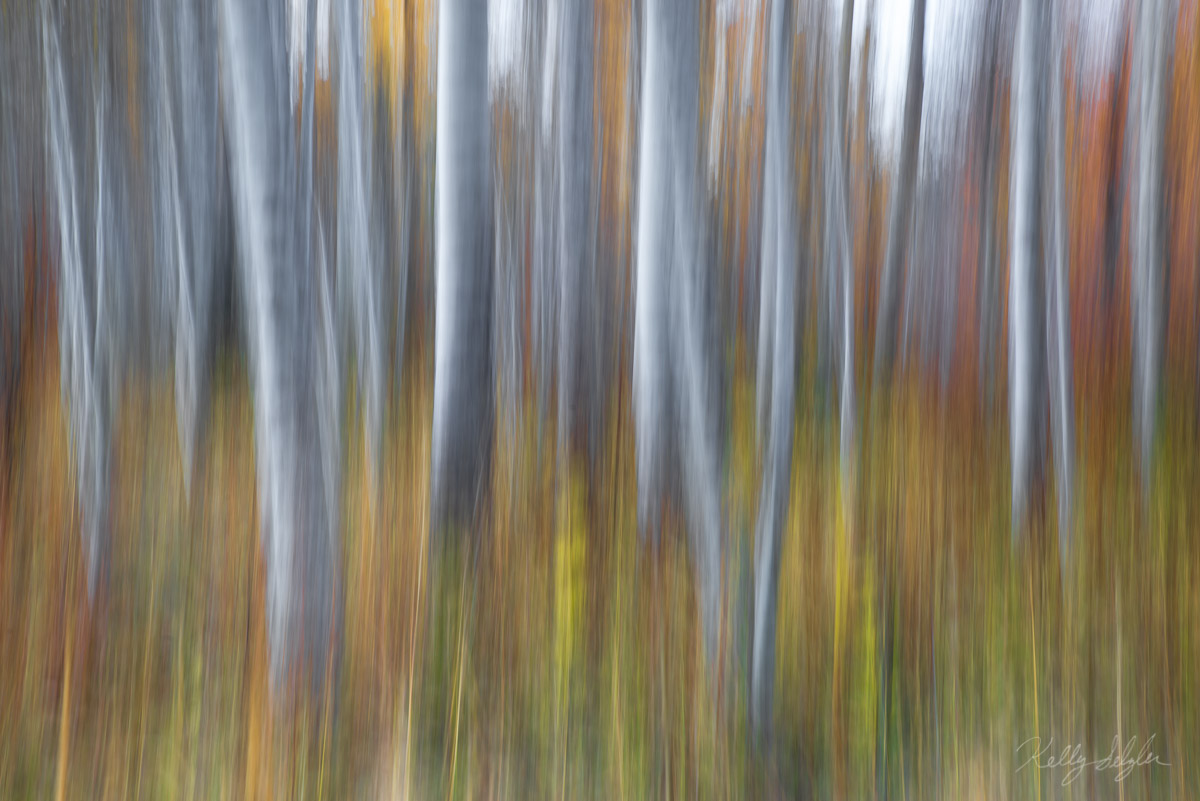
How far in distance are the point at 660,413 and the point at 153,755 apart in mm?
921

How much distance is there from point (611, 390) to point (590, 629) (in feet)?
1.20

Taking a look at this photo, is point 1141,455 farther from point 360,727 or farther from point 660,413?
point 360,727

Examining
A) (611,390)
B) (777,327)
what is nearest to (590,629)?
(611,390)

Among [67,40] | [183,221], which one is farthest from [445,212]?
[67,40]

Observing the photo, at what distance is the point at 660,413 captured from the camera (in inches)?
46.0

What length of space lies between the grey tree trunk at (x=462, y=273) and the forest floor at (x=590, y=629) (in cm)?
4

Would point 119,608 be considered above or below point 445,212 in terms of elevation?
below

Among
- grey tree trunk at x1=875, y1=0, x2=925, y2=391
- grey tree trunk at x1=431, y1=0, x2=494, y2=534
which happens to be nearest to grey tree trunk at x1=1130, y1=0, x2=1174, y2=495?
grey tree trunk at x1=875, y1=0, x2=925, y2=391

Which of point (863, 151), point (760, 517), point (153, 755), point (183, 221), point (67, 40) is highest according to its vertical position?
point (67, 40)

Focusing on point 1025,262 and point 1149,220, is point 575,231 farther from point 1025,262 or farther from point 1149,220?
point 1149,220

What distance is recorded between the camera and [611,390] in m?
1.17

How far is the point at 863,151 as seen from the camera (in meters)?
1.18

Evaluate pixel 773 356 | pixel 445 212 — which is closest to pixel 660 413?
pixel 773 356
